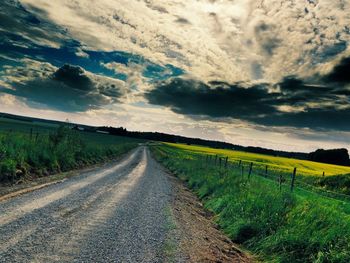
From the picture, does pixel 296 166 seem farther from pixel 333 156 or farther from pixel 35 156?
pixel 35 156

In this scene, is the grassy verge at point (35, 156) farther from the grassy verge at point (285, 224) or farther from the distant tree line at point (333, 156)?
the distant tree line at point (333, 156)

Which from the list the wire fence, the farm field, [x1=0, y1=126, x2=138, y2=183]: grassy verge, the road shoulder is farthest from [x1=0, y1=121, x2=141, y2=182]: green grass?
the farm field

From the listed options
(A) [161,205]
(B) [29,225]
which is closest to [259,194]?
(A) [161,205]

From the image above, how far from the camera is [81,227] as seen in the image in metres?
9.39

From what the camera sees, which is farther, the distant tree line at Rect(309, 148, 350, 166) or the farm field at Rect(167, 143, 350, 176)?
the distant tree line at Rect(309, 148, 350, 166)

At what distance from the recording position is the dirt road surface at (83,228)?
7.27 meters

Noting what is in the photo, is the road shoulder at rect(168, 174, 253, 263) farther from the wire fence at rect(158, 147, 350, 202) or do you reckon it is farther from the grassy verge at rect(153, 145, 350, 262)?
the wire fence at rect(158, 147, 350, 202)

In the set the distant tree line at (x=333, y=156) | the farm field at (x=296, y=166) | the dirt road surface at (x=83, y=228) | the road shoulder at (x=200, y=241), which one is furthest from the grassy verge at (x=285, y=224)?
the distant tree line at (x=333, y=156)

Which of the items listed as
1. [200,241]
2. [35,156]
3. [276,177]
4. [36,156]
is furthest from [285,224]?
[36,156]

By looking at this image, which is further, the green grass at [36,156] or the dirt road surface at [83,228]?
the green grass at [36,156]

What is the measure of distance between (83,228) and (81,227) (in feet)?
0.36

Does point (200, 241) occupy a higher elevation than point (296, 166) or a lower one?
lower

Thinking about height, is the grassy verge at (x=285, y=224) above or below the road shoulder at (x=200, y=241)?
above

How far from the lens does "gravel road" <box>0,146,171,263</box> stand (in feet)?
23.8
